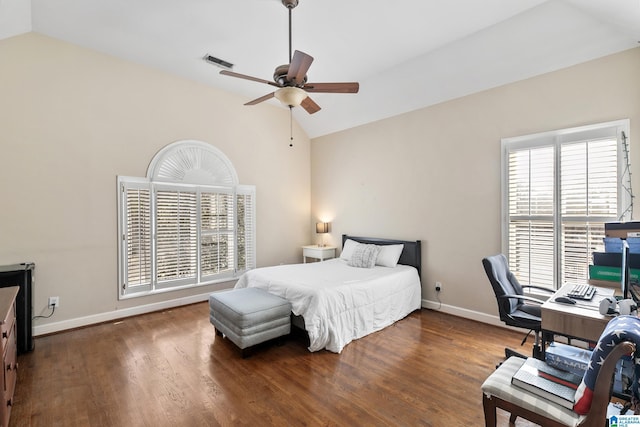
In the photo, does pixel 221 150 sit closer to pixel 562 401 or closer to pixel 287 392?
pixel 287 392

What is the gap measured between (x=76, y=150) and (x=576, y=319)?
5.19 m

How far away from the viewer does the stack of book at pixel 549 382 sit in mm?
1469

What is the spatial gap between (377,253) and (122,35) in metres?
4.39

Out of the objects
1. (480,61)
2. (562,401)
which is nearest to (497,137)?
(480,61)

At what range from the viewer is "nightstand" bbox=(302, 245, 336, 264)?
18.4ft

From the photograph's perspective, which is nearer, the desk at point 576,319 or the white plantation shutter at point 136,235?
the desk at point 576,319

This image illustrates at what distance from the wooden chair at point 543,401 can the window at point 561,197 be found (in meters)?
2.03

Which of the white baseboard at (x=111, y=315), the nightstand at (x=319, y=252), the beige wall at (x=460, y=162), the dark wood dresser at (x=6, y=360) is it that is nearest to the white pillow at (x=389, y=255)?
the beige wall at (x=460, y=162)

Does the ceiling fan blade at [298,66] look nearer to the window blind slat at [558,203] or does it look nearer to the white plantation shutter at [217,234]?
the window blind slat at [558,203]

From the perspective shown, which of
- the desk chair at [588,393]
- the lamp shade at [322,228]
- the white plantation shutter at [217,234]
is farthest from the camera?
the lamp shade at [322,228]

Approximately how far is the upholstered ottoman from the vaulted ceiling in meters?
3.06

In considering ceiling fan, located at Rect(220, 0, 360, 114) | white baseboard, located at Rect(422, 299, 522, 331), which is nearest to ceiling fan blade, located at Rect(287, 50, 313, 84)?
ceiling fan, located at Rect(220, 0, 360, 114)

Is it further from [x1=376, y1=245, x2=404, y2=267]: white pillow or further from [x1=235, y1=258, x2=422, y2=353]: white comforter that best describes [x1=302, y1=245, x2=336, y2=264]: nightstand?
[x1=376, y1=245, x2=404, y2=267]: white pillow

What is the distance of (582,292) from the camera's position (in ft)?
7.07
